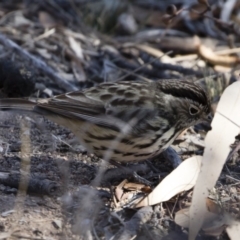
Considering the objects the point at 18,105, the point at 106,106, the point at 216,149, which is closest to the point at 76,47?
the point at 18,105

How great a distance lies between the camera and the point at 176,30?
9281 millimetres

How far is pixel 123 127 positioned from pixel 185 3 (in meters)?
5.17

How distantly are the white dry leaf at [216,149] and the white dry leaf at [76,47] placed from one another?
2615 millimetres

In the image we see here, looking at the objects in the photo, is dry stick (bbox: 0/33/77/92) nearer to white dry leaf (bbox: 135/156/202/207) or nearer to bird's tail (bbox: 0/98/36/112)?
bird's tail (bbox: 0/98/36/112)

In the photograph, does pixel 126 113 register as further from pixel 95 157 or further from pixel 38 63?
pixel 38 63

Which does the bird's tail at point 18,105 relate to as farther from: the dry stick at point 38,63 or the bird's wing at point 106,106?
the dry stick at point 38,63

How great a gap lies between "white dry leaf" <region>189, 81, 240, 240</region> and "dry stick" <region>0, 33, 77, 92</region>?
1929 millimetres

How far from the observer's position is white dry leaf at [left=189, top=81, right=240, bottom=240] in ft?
15.5

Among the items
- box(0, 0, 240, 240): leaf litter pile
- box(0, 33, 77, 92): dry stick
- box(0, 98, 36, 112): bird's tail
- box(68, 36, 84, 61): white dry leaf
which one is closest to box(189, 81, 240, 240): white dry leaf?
box(0, 0, 240, 240): leaf litter pile

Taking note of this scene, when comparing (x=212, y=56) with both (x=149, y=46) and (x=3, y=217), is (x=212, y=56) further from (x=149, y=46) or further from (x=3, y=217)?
(x=3, y=217)

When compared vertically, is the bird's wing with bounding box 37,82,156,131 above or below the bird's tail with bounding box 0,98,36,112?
above

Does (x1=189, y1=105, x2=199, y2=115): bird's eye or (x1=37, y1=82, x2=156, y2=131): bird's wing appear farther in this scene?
(x1=189, y1=105, x2=199, y2=115): bird's eye

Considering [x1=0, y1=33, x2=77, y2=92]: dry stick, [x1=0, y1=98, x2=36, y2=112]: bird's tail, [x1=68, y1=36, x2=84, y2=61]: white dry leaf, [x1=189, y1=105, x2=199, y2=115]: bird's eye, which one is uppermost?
[x1=189, y1=105, x2=199, y2=115]: bird's eye

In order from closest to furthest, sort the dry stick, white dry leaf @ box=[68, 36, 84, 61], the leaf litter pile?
the leaf litter pile
the dry stick
white dry leaf @ box=[68, 36, 84, 61]
